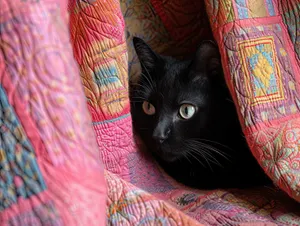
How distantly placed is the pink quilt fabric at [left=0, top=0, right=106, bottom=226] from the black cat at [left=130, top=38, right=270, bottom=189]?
0.70 meters

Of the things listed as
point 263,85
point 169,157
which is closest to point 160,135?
point 169,157

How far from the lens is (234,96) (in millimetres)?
992

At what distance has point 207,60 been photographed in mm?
1229

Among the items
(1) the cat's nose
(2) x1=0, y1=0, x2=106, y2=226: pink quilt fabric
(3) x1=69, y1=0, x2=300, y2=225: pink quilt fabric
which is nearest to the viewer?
(2) x1=0, y1=0, x2=106, y2=226: pink quilt fabric

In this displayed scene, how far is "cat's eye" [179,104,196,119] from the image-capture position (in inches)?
48.8

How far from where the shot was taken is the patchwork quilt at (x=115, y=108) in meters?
0.49

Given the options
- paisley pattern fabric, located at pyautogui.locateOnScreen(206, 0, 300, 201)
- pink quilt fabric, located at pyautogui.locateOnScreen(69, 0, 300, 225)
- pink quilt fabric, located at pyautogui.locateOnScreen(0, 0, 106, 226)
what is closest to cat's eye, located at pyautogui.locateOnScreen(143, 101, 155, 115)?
pink quilt fabric, located at pyautogui.locateOnScreen(69, 0, 300, 225)

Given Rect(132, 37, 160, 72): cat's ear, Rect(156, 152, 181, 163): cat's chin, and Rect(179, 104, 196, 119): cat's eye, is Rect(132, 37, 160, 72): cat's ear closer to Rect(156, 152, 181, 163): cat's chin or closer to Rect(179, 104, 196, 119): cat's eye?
Rect(179, 104, 196, 119): cat's eye

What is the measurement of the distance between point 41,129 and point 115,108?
1.63ft

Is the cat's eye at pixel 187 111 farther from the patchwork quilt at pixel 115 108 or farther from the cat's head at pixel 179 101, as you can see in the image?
the patchwork quilt at pixel 115 108

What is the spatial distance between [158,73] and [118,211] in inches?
28.4

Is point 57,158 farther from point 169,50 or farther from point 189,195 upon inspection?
point 169,50

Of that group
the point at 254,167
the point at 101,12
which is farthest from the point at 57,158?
the point at 254,167

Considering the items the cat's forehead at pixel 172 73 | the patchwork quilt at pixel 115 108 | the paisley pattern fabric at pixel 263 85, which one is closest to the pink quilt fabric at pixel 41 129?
the patchwork quilt at pixel 115 108
